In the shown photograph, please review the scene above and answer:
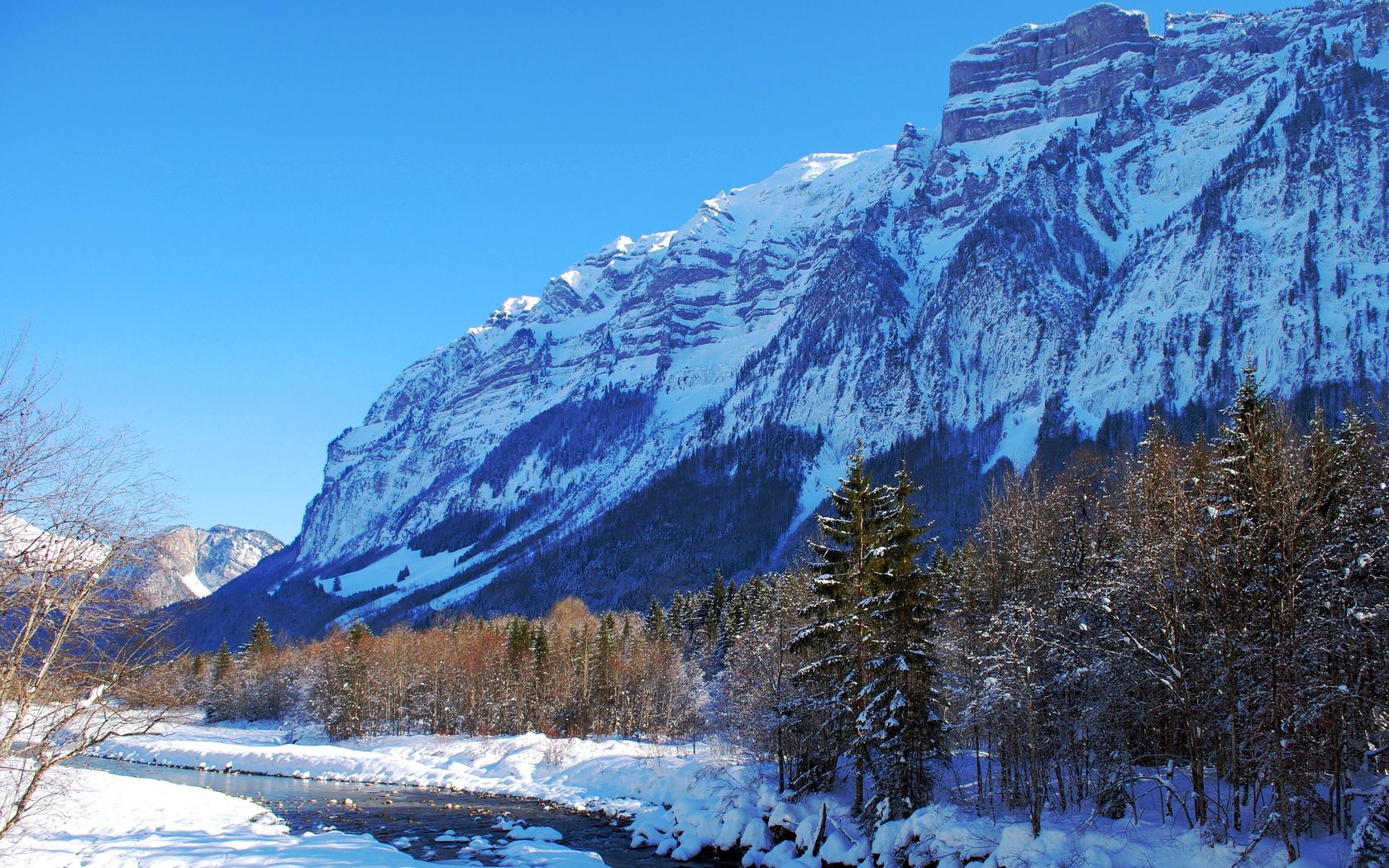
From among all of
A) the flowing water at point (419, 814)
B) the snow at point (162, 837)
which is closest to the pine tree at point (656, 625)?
the flowing water at point (419, 814)

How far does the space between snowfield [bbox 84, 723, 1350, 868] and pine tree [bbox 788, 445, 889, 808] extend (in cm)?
297

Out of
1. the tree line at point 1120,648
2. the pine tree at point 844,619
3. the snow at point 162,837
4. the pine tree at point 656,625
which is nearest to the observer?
the snow at point 162,837

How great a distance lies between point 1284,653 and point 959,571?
2871cm

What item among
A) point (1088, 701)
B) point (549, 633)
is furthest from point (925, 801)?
point (549, 633)

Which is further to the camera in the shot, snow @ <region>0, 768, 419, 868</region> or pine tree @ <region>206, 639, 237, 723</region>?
pine tree @ <region>206, 639, 237, 723</region>

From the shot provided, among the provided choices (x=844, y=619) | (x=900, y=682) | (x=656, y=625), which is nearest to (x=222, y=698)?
(x=656, y=625)

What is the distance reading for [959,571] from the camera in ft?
165

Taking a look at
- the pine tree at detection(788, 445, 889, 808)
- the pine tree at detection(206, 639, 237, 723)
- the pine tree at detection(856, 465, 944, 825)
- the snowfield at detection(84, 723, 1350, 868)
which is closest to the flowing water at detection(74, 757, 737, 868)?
the snowfield at detection(84, 723, 1350, 868)

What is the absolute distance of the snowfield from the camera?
2500 cm

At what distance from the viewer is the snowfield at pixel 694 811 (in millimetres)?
25000

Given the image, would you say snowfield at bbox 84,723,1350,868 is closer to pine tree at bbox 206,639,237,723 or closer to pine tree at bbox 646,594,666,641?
pine tree at bbox 646,594,666,641

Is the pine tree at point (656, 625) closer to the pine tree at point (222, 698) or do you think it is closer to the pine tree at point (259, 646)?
the pine tree at point (259, 646)

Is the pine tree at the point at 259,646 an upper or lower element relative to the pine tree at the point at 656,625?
lower

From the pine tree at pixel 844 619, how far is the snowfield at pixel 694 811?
9.74ft
